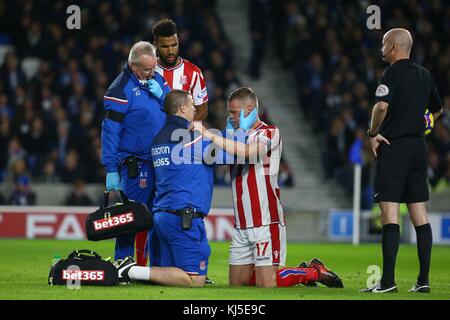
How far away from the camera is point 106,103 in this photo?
969cm

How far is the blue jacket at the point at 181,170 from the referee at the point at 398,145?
149 cm

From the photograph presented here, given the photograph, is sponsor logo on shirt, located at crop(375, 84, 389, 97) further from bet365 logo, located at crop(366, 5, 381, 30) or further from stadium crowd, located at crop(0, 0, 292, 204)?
stadium crowd, located at crop(0, 0, 292, 204)

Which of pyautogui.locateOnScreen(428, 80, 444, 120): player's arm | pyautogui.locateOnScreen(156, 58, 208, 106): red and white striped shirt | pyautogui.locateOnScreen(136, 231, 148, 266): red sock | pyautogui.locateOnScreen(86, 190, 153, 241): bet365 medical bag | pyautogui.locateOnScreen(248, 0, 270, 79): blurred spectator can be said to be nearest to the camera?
pyautogui.locateOnScreen(86, 190, 153, 241): bet365 medical bag

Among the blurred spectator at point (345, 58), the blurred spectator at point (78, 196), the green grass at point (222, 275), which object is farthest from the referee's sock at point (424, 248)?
the blurred spectator at point (345, 58)

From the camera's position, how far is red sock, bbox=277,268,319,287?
9289 mm

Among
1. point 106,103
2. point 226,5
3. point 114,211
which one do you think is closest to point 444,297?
point 114,211

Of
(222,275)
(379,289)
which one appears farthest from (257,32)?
(379,289)

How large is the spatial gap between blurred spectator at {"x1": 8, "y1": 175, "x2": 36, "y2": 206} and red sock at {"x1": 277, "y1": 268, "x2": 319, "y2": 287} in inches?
416

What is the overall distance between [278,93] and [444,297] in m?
15.9

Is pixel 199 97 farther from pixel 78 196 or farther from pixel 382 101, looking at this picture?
pixel 78 196

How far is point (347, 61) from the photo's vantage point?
22.9m

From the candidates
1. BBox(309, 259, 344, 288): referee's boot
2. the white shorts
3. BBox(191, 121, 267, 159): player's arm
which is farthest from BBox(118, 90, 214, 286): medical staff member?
BBox(309, 259, 344, 288): referee's boot

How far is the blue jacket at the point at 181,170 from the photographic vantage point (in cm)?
898
